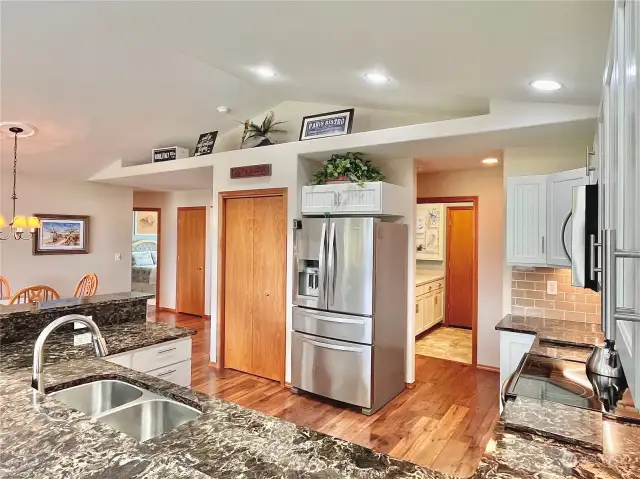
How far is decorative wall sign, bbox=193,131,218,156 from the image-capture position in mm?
4820

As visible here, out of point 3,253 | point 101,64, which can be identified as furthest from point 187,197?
point 101,64

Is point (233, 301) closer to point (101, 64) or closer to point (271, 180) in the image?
point (271, 180)

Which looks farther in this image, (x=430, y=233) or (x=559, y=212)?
(x=430, y=233)

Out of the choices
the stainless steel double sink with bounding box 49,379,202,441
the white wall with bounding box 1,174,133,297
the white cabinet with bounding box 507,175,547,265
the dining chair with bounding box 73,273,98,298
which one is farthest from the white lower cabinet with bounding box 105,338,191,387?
the white wall with bounding box 1,174,133,297

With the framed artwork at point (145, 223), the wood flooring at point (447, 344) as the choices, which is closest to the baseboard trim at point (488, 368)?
the wood flooring at point (447, 344)

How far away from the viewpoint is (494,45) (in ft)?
6.50

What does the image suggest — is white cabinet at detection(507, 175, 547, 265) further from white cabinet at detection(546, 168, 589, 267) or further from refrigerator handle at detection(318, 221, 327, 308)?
refrigerator handle at detection(318, 221, 327, 308)

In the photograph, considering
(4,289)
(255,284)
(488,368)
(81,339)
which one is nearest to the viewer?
(81,339)

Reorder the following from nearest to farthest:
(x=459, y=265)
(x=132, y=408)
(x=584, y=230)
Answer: (x=584, y=230), (x=132, y=408), (x=459, y=265)

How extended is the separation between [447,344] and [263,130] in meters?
3.90

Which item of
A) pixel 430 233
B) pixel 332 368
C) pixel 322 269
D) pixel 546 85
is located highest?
pixel 546 85

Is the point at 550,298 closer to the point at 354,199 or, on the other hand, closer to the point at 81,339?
the point at 354,199

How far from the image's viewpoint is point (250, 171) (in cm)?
429

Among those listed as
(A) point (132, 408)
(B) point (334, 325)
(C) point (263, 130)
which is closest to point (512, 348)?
(B) point (334, 325)
